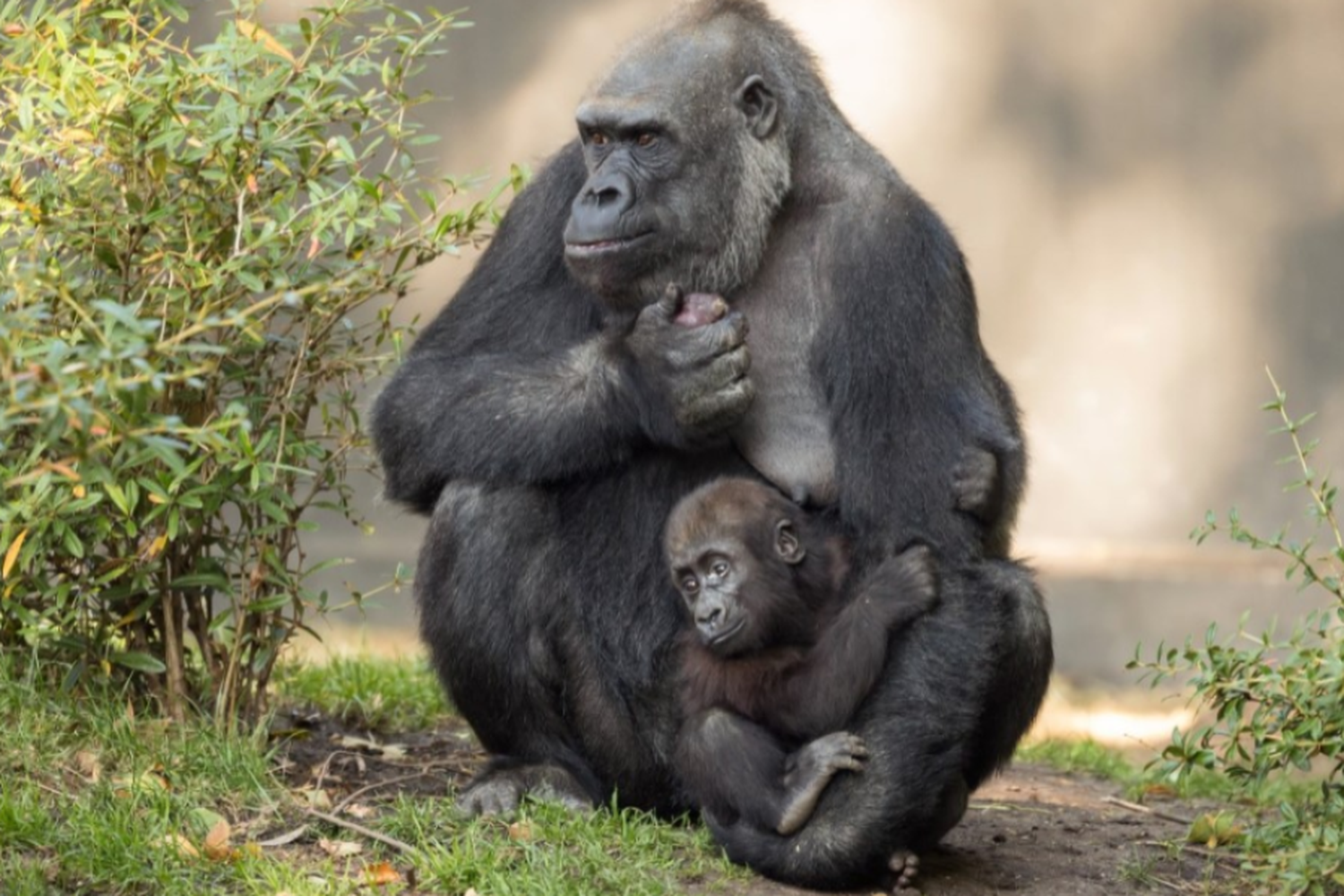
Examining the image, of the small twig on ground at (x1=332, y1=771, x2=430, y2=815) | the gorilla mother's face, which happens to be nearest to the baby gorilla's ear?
the gorilla mother's face

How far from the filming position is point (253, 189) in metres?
4.76

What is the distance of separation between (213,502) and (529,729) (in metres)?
0.99

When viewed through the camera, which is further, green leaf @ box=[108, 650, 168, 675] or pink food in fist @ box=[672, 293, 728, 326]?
green leaf @ box=[108, 650, 168, 675]

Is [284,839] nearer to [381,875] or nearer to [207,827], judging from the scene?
[207,827]

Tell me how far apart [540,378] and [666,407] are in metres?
0.37

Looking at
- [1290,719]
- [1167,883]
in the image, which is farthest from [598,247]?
[1167,883]

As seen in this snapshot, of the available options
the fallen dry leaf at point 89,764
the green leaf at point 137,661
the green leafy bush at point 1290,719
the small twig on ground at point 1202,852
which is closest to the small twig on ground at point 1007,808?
the small twig on ground at point 1202,852

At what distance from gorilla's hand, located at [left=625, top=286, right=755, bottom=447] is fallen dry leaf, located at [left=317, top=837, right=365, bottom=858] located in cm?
120

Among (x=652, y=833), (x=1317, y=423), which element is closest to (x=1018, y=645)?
(x=652, y=833)

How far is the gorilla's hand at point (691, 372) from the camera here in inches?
179

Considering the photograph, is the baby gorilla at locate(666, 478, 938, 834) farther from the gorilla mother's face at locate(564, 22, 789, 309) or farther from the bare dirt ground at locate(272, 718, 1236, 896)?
the gorilla mother's face at locate(564, 22, 789, 309)

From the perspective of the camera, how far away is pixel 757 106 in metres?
4.88

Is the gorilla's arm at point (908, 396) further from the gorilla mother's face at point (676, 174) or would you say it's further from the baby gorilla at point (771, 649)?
the gorilla mother's face at point (676, 174)

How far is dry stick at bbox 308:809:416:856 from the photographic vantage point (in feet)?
14.3
